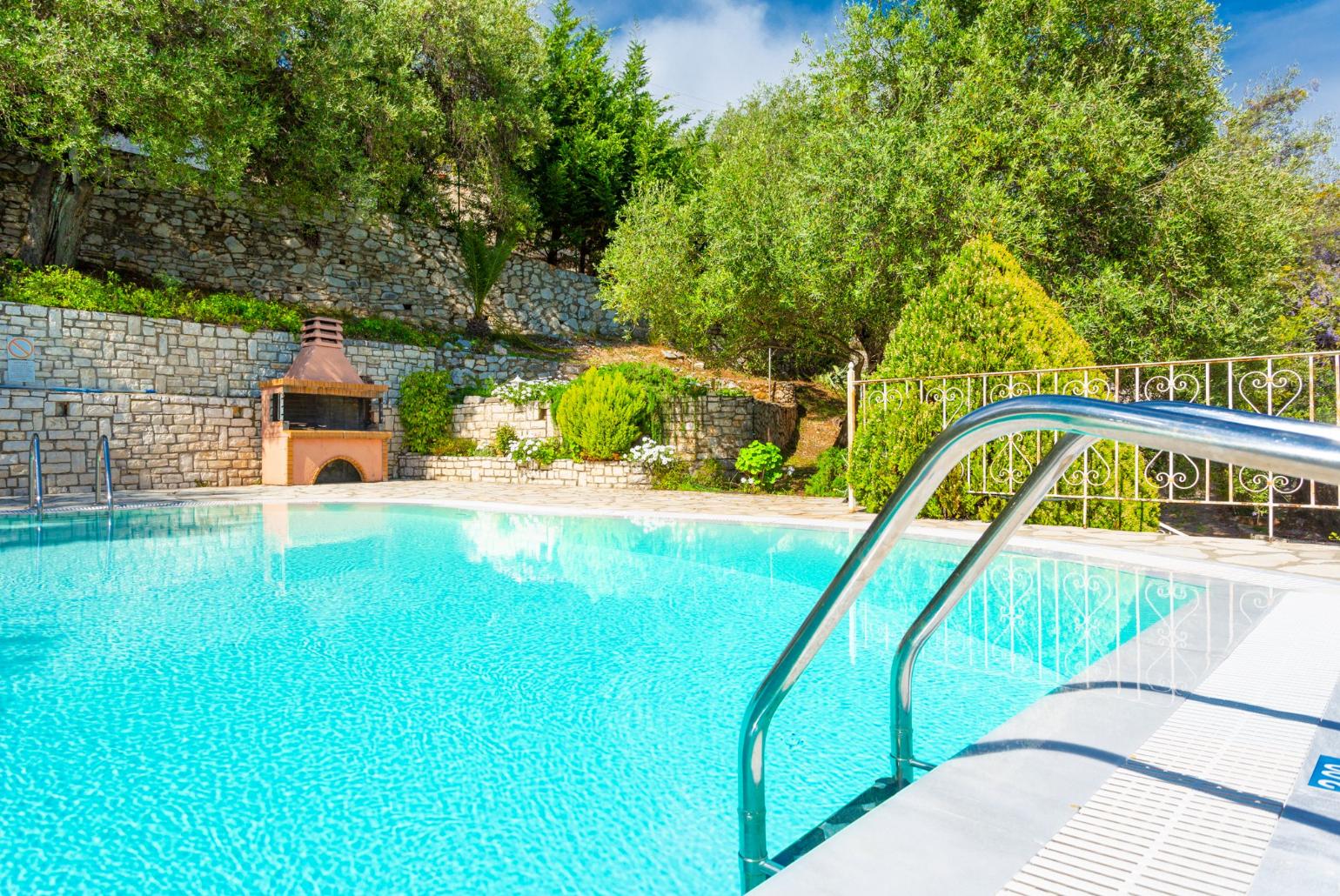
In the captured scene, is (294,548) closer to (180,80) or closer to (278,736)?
(278,736)

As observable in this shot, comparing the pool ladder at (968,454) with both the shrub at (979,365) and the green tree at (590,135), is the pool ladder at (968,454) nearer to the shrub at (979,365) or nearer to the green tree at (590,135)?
the shrub at (979,365)

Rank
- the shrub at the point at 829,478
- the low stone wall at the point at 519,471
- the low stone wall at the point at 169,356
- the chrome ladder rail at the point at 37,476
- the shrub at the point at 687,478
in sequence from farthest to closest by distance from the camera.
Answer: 1. the low stone wall at the point at 519,471
2. the shrub at the point at 687,478
3. the low stone wall at the point at 169,356
4. the shrub at the point at 829,478
5. the chrome ladder rail at the point at 37,476

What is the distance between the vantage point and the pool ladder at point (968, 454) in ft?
2.79

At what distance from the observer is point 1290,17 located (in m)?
16.3

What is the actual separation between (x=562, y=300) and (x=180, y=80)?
11198mm

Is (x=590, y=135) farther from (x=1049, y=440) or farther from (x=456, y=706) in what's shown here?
(x=456, y=706)

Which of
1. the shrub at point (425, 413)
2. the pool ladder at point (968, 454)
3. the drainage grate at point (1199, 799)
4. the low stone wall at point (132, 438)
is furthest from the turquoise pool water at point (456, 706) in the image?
the shrub at point (425, 413)

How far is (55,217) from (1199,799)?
661 inches

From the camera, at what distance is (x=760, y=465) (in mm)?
12477

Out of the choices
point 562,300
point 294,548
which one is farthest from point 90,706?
point 562,300

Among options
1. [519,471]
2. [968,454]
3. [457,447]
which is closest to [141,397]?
[457,447]

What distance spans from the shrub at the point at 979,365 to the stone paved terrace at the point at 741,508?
38 centimetres

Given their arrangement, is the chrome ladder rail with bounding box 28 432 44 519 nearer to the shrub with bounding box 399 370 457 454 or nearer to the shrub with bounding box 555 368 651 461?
the shrub with bounding box 399 370 457 454

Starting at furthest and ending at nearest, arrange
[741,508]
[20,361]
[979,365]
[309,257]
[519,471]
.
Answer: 1. [309,257]
2. [519,471]
3. [20,361]
4. [741,508]
5. [979,365]
